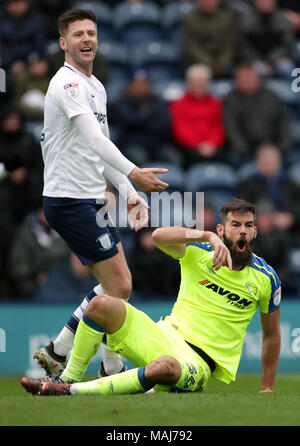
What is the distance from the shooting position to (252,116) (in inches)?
480

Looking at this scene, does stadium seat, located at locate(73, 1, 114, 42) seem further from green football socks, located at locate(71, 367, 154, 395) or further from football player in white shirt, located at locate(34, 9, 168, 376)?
green football socks, located at locate(71, 367, 154, 395)

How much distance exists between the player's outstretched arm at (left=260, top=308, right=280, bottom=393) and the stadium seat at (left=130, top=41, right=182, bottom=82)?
7.94 m

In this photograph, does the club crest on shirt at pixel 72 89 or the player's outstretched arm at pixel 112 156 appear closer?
the player's outstretched arm at pixel 112 156

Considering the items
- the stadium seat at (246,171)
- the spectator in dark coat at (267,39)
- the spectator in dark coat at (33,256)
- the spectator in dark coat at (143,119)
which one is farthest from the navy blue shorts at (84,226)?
the spectator in dark coat at (267,39)

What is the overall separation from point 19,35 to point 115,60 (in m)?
1.58

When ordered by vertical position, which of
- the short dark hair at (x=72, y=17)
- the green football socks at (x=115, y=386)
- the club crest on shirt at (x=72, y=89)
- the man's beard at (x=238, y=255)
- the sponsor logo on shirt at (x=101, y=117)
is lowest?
the green football socks at (x=115, y=386)

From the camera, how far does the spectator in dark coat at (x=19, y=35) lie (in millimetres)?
12500

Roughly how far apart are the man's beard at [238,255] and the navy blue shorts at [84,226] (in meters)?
0.78

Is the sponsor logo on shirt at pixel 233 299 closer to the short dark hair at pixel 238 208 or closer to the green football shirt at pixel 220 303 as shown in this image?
the green football shirt at pixel 220 303

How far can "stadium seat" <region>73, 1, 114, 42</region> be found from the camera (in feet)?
45.3

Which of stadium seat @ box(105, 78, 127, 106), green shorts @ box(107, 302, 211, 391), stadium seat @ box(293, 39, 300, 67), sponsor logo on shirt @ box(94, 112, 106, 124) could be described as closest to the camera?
green shorts @ box(107, 302, 211, 391)
